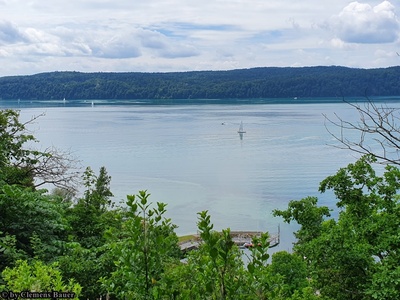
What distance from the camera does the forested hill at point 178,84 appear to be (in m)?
139

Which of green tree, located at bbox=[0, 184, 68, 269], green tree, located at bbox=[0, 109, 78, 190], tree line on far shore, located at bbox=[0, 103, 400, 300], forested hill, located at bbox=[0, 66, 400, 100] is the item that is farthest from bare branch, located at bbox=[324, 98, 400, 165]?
forested hill, located at bbox=[0, 66, 400, 100]

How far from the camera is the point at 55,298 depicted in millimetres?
3029

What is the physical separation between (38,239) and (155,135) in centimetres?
6466

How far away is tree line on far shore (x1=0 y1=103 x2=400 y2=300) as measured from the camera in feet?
9.05

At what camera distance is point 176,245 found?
795cm

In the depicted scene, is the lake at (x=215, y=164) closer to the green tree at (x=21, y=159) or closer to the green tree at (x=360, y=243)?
the green tree at (x=21, y=159)

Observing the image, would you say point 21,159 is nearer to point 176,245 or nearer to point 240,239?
point 176,245

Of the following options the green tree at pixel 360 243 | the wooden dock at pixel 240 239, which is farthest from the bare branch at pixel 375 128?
the wooden dock at pixel 240 239

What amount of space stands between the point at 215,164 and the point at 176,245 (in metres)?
42.0

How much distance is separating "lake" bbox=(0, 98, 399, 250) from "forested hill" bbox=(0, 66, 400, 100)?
61.2 m

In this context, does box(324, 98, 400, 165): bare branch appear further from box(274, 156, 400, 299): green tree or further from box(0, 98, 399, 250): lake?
box(0, 98, 399, 250): lake

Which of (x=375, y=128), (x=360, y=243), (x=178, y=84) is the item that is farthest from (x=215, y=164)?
(x=178, y=84)

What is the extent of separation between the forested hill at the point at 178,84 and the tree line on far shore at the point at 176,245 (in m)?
125

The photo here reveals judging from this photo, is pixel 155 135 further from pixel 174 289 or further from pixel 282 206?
pixel 174 289
